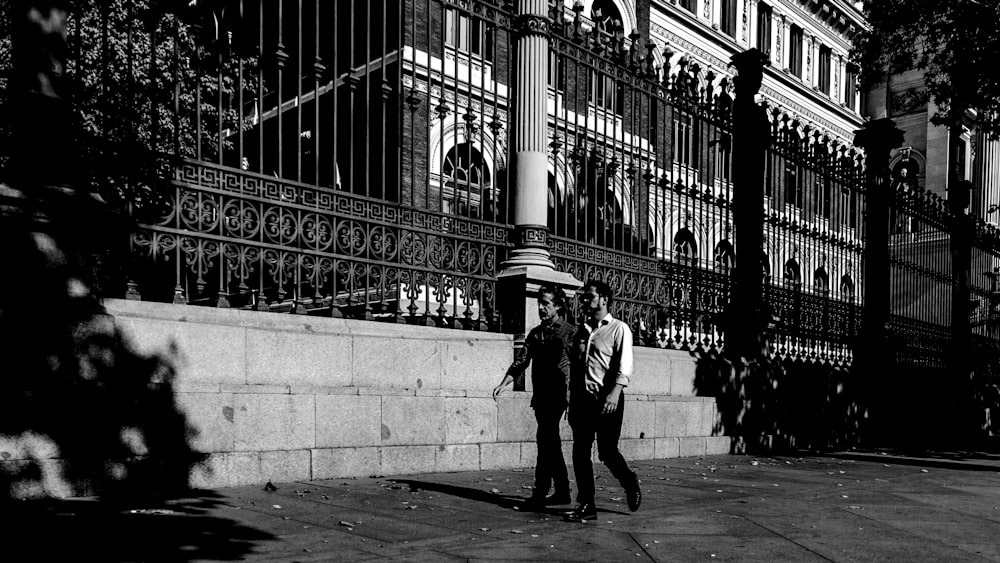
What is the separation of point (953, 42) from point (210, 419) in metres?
15.9

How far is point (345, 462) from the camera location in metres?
8.44

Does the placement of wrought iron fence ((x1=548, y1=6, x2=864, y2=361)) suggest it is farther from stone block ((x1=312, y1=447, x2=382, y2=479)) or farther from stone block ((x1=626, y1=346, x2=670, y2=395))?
stone block ((x1=312, y1=447, x2=382, y2=479))

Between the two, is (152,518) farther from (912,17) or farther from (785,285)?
(912,17)

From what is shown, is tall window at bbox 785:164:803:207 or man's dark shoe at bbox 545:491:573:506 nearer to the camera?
man's dark shoe at bbox 545:491:573:506

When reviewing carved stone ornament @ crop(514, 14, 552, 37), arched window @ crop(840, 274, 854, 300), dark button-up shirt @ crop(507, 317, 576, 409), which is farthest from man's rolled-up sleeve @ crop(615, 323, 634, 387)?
arched window @ crop(840, 274, 854, 300)

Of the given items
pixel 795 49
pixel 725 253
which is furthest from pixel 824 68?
pixel 725 253

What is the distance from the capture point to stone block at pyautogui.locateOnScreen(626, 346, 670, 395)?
468 inches

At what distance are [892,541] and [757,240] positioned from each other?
7833 millimetres

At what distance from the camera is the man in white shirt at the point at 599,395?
22.3 feet

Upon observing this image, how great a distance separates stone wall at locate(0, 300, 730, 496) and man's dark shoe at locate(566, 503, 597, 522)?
2.50 meters

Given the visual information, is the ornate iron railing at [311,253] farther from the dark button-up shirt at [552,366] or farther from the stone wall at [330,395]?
the dark button-up shirt at [552,366]

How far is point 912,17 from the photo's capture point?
17.7 meters

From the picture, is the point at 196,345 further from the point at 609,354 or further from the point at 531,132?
the point at 531,132

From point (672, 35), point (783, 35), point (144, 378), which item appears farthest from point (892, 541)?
point (783, 35)
